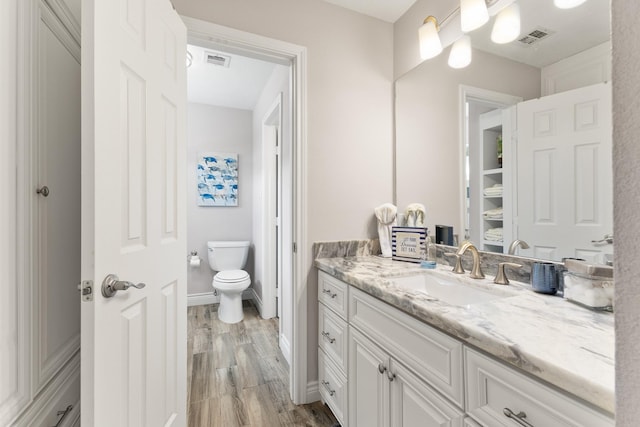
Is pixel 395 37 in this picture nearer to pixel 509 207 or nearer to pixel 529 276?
pixel 509 207

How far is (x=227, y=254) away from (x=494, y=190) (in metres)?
2.85

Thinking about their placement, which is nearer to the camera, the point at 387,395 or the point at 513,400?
the point at 513,400

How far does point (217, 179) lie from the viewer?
3.60 metres

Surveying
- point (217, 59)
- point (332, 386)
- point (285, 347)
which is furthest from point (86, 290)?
point (217, 59)

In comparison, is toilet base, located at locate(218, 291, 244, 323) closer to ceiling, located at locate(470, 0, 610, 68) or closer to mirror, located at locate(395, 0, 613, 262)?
mirror, located at locate(395, 0, 613, 262)

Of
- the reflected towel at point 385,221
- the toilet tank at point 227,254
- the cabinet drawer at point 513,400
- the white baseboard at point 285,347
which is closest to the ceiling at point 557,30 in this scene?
the reflected towel at point 385,221

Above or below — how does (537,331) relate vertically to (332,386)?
above

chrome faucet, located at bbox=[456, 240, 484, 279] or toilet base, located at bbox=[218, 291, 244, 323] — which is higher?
chrome faucet, located at bbox=[456, 240, 484, 279]

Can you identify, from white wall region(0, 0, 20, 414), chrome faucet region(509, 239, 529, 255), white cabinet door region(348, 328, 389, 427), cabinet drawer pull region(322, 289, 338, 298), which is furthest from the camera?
cabinet drawer pull region(322, 289, 338, 298)

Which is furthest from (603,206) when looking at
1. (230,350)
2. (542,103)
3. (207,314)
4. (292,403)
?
(207,314)

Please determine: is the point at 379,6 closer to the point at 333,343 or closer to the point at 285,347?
the point at 333,343

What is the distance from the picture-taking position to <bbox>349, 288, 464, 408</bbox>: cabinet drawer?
2.61ft

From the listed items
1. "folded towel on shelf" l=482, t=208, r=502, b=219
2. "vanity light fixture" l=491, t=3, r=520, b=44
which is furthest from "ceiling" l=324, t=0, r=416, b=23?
"folded towel on shelf" l=482, t=208, r=502, b=219

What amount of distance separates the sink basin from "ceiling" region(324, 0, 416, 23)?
1659mm
